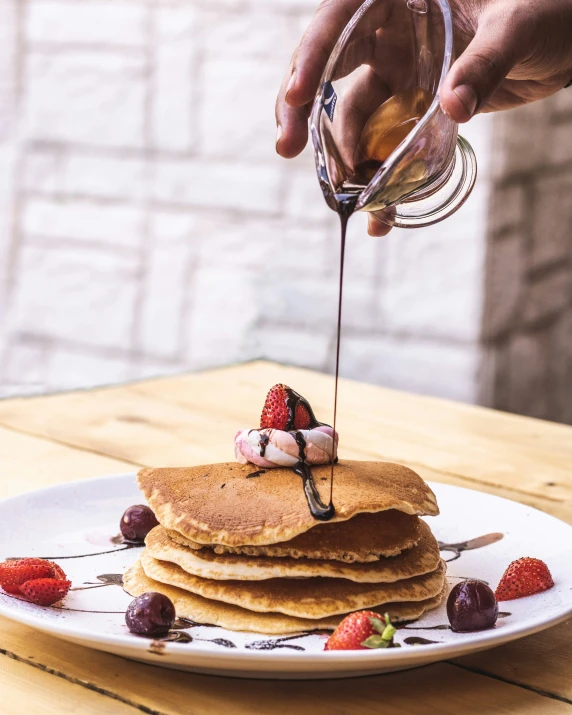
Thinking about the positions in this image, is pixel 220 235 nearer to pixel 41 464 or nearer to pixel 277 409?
pixel 41 464

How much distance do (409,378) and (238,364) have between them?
0.77 meters

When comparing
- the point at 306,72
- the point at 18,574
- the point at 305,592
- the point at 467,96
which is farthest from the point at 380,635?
the point at 306,72

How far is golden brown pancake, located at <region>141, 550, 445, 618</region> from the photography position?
1.01 m

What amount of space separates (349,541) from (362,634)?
0.18m

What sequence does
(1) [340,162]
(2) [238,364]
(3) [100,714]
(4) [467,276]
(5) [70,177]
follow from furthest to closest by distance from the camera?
1. (5) [70,177]
2. (4) [467,276]
3. (2) [238,364]
4. (1) [340,162]
5. (3) [100,714]

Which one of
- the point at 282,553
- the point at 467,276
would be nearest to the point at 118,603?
the point at 282,553

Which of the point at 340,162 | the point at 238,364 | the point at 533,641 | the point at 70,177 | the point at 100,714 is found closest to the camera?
the point at 100,714

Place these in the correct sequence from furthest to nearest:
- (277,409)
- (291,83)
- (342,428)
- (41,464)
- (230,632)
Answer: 1. (342,428)
2. (41,464)
3. (291,83)
4. (277,409)
5. (230,632)

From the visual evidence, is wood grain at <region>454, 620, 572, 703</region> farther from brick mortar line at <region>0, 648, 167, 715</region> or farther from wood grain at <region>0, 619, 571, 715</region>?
brick mortar line at <region>0, 648, 167, 715</region>

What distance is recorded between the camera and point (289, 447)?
116 cm

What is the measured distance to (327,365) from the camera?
310 cm

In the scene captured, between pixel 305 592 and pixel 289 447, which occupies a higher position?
pixel 289 447

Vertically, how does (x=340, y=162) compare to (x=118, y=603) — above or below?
above

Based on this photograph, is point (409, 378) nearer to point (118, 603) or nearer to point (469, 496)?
point (469, 496)
